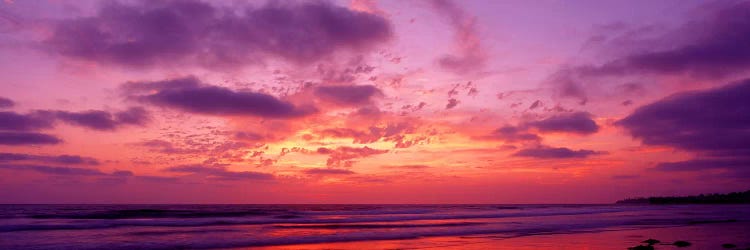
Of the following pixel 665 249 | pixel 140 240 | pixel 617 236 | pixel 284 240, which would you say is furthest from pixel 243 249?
pixel 617 236

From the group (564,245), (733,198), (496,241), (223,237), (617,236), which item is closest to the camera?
(564,245)

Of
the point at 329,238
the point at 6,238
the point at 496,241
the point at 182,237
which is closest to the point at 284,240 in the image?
the point at 329,238

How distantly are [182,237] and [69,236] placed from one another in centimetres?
556

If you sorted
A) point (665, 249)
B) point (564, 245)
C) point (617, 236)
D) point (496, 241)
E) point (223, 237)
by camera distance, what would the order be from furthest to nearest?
point (223, 237) < point (617, 236) < point (496, 241) < point (564, 245) < point (665, 249)

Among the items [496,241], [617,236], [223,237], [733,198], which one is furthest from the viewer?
[733,198]

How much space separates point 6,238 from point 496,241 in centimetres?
2181

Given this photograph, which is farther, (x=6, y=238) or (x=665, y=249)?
(x=6, y=238)

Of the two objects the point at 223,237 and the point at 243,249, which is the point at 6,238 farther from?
the point at 243,249

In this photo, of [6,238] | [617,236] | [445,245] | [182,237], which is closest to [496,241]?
[445,245]

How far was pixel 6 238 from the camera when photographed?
22828 mm

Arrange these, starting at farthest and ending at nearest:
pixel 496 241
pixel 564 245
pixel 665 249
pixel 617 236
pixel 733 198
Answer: pixel 733 198 → pixel 617 236 → pixel 496 241 → pixel 564 245 → pixel 665 249

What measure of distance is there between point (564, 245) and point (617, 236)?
5303 millimetres

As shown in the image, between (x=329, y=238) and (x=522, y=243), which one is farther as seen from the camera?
(x=329, y=238)

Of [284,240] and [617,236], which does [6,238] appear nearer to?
[284,240]
